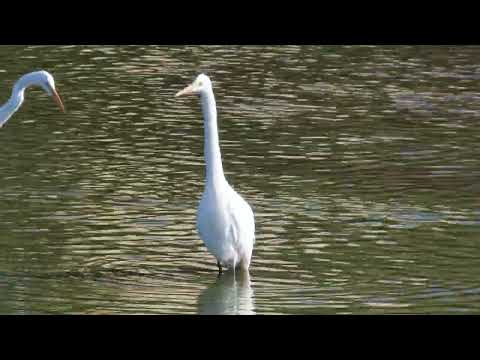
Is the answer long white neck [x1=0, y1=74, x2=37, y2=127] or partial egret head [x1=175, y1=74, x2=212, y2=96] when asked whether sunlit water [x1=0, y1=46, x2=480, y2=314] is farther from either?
partial egret head [x1=175, y1=74, x2=212, y2=96]

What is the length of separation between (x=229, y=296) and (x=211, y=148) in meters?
1.22

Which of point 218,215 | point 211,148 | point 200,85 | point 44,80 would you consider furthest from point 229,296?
point 44,80

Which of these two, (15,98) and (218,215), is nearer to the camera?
(218,215)

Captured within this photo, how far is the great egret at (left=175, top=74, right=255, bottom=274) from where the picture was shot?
436 inches

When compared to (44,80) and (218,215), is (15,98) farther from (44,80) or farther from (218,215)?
(218,215)

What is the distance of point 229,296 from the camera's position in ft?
35.4

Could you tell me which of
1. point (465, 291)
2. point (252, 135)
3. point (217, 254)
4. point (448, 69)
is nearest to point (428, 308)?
point (465, 291)

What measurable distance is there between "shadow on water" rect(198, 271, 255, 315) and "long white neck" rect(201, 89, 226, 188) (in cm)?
74

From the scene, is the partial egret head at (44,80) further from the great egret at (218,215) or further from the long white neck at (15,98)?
the great egret at (218,215)

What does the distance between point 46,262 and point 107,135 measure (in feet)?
16.3

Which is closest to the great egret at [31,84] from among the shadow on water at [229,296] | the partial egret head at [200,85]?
the partial egret head at [200,85]

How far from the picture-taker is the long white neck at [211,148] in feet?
36.6

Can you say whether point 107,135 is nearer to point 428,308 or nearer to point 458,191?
point 458,191

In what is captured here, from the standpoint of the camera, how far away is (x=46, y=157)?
49.4ft
